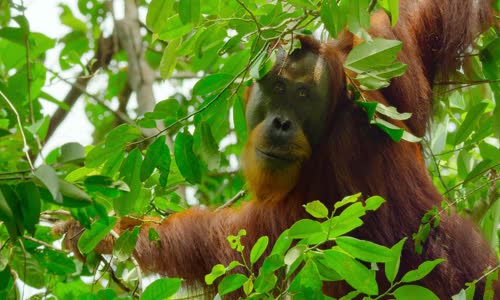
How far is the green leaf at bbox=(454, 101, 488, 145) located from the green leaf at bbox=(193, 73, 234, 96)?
1254mm

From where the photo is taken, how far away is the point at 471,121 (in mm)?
3984

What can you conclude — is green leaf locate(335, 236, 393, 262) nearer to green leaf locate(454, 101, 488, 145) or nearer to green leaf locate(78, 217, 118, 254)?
green leaf locate(78, 217, 118, 254)

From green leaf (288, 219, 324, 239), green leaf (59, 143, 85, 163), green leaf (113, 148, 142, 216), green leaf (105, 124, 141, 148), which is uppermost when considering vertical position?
green leaf (59, 143, 85, 163)

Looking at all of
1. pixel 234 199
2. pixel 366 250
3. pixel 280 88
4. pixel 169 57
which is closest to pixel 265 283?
pixel 366 250

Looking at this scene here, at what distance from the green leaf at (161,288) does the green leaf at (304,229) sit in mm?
522

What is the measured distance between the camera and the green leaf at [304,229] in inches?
106

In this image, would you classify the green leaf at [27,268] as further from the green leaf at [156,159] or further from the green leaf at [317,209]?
the green leaf at [317,209]

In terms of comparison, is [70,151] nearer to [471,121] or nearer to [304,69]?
[304,69]

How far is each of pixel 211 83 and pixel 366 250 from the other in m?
1.02

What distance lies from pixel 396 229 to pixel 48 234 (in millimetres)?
1790

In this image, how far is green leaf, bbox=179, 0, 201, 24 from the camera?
9.63ft

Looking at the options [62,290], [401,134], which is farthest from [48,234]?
[401,134]

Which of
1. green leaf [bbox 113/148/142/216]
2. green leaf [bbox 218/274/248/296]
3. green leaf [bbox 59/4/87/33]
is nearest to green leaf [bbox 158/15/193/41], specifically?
green leaf [bbox 113/148/142/216]

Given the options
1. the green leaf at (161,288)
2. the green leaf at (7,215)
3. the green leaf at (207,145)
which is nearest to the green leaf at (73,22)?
the green leaf at (207,145)
